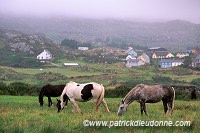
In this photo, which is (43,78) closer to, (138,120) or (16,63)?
(16,63)

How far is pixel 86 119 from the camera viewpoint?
42.7 ft

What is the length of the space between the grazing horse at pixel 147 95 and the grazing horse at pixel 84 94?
154 cm

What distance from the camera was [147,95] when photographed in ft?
52.7

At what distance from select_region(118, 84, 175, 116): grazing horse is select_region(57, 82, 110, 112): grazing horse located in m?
1.54

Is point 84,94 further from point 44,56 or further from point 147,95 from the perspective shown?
point 44,56

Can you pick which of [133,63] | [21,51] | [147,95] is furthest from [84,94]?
[21,51]

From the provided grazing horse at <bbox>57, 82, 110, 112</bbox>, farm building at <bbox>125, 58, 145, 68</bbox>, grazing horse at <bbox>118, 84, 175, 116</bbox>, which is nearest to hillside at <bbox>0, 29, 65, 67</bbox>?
farm building at <bbox>125, 58, 145, 68</bbox>

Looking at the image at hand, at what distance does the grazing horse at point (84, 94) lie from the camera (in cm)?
1731

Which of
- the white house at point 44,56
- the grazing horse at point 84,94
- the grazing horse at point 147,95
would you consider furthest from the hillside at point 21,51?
the grazing horse at point 147,95

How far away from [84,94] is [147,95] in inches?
142

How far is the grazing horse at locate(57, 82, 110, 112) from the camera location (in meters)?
17.3

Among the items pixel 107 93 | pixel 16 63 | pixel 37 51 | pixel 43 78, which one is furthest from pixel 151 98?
pixel 37 51

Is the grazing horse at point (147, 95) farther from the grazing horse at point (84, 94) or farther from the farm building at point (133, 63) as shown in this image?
the farm building at point (133, 63)

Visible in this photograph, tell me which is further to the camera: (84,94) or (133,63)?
(133,63)
